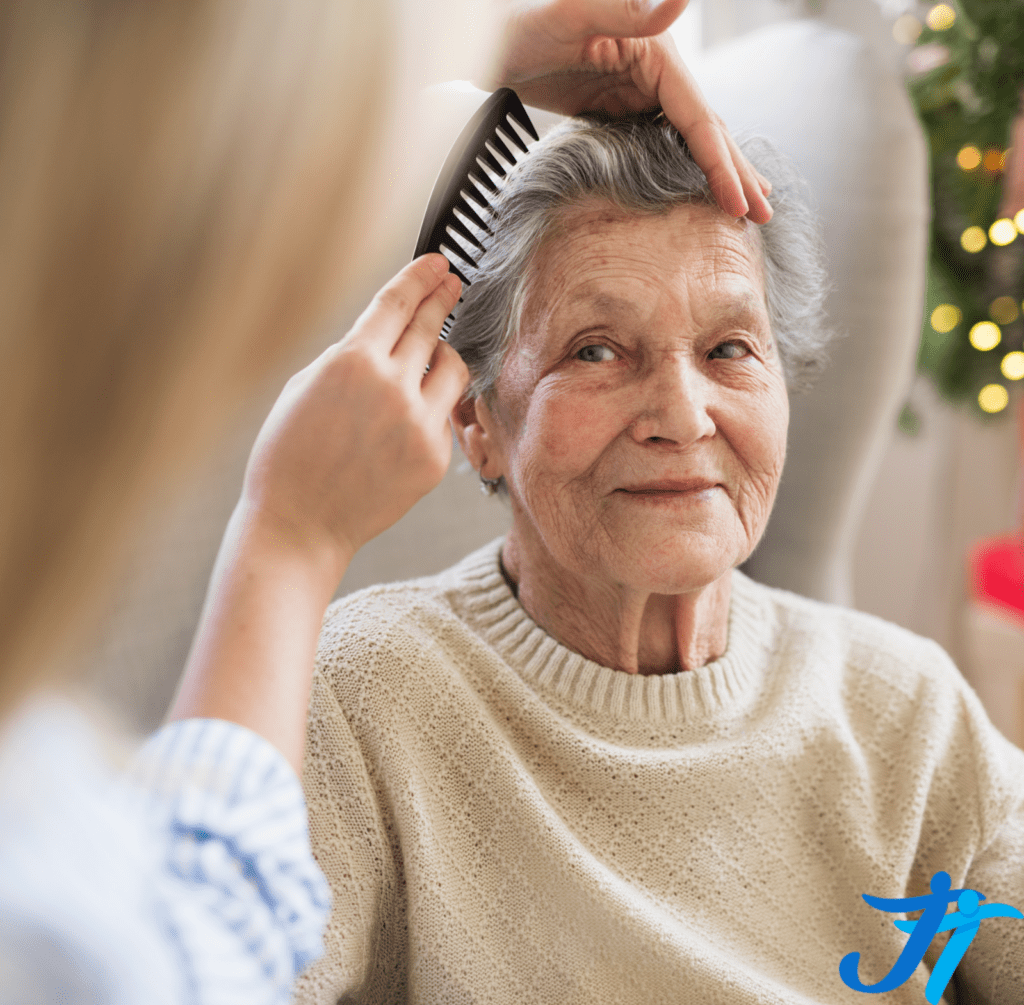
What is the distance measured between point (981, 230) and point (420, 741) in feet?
5.78

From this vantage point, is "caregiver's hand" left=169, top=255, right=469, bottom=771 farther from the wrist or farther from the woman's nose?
the woman's nose

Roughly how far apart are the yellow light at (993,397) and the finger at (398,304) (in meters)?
1.80

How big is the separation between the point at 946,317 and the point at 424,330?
1.70m

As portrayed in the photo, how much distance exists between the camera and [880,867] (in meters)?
0.99

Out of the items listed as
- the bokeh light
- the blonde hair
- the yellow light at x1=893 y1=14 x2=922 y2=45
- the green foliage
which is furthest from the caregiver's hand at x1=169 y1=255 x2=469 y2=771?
the yellow light at x1=893 y1=14 x2=922 y2=45

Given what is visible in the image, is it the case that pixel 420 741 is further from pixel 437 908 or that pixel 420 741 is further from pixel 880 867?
pixel 880 867

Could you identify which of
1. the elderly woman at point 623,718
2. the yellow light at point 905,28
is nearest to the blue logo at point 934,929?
the elderly woman at point 623,718

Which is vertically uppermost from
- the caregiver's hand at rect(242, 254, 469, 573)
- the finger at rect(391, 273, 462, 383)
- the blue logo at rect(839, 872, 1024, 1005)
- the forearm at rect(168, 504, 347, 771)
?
the finger at rect(391, 273, 462, 383)

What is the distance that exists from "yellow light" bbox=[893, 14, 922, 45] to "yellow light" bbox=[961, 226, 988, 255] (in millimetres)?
495

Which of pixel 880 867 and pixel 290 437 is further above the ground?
pixel 290 437

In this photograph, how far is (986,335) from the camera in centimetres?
203

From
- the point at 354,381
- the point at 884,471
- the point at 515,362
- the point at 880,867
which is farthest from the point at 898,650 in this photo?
the point at 884,471

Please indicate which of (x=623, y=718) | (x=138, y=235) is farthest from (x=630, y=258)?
(x=138, y=235)

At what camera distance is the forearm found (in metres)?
0.59
